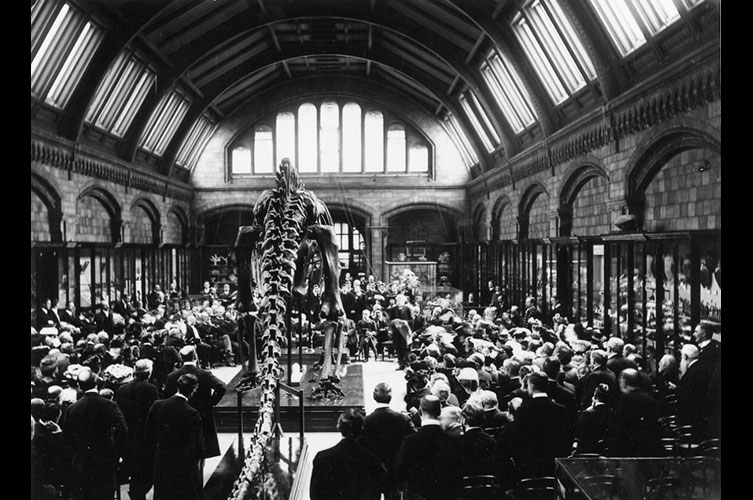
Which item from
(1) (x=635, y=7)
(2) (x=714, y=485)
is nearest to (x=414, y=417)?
(2) (x=714, y=485)

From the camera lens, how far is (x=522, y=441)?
203 inches

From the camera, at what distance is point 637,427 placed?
17.9 feet

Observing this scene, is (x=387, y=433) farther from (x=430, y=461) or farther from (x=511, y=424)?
(x=511, y=424)

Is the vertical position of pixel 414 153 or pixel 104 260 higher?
pixel 414 153

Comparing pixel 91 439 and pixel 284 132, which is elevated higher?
pixel 284 132

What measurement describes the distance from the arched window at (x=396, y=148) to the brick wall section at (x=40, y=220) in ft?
50.7

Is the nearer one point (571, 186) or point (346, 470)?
point (346, 470)

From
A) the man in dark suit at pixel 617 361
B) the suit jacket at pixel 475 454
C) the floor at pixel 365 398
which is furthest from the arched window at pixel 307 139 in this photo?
the suit jacket at pixel 475 454

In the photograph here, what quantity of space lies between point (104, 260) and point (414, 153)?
47.4ft

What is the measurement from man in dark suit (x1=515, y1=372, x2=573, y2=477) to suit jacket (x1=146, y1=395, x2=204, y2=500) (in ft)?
9.67

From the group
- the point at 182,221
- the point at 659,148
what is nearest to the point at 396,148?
the point at 182,221

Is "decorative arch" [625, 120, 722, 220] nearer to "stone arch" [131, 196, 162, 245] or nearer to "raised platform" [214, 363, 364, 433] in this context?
"raised platform" [214, 363, 364, 433]

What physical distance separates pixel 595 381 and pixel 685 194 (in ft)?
15.0
